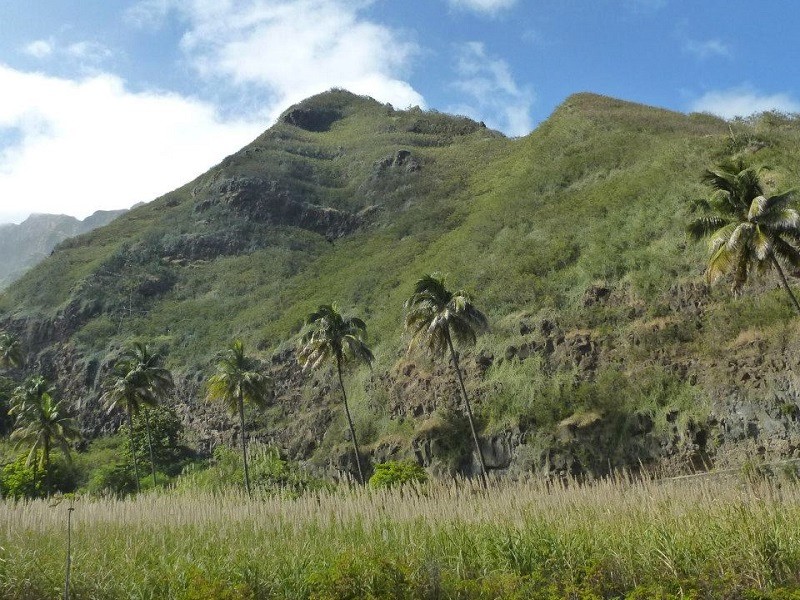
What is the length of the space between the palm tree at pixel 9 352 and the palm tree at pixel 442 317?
58.7 m

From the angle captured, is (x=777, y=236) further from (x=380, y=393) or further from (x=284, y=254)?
(x=284, y=254)

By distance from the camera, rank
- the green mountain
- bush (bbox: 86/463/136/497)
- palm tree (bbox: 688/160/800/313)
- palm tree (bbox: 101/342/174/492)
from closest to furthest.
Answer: palm tree (bbox: 688/160/800/313) → the green mountain → palm tree (bbox: 101/342/174/492) → bush (bbox: 86/463/136/497)

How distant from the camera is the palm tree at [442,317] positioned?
3431 cm

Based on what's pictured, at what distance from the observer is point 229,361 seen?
155 ft

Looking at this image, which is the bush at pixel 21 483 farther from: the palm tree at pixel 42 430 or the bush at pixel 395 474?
the bush at pixel 395 474

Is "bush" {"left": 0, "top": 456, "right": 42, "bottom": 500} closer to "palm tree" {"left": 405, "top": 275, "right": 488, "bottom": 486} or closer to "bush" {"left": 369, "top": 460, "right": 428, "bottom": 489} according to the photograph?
"bush" {"left": 369, "top": 460, "right": 428, "bottom": 489}

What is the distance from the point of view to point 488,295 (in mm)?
46469

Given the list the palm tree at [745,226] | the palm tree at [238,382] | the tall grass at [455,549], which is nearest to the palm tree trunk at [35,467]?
the palm tree at [238,382]

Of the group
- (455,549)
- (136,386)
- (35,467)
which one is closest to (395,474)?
(455,549)

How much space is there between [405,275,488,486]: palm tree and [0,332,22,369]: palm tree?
193ft

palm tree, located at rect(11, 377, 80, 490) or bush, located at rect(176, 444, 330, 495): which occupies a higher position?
palm tree, located at rect(11, 377, 80, 490)

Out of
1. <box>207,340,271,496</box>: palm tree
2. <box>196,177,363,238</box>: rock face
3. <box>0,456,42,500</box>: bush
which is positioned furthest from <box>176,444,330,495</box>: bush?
<box>196,177,363,238</box>: rock face

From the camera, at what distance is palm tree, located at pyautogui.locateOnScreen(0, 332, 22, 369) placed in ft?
238

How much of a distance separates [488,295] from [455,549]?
117 ft
